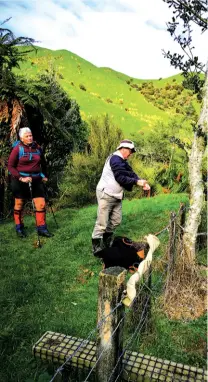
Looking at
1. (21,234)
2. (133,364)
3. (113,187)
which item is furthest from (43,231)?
(133,364)

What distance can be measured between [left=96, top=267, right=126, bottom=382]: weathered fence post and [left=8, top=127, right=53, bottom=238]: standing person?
5160 millimetres

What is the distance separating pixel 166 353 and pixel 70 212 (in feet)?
22.4

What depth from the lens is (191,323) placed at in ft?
14.3

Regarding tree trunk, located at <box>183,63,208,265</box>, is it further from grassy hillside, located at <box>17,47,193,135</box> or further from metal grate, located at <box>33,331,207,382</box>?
grassy hillside, located at <box>17,47,193,135</box>

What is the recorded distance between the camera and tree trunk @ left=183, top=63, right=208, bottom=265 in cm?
479

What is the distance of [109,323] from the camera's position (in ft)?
7.82

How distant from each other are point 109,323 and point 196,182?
3042 millimetres

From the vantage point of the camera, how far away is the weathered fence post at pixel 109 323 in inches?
93.0

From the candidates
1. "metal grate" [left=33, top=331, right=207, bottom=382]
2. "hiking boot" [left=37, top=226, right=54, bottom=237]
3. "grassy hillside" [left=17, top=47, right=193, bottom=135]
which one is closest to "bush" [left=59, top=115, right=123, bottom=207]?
"hiking boot" [left=37, top=226, right=54, bottom=237]

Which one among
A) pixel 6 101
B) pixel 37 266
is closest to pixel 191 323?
pixel 37 266

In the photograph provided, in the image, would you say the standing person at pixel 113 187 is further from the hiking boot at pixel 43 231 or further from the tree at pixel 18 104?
the tree at pixel 18 104

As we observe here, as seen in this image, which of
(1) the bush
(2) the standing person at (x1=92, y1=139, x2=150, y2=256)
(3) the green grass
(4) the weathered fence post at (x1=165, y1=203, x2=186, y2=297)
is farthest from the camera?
(1) the bush

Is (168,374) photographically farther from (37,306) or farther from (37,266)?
(37,266)

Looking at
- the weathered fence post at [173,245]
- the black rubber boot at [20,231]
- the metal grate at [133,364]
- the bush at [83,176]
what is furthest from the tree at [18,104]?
the metal grate at [133,364]
